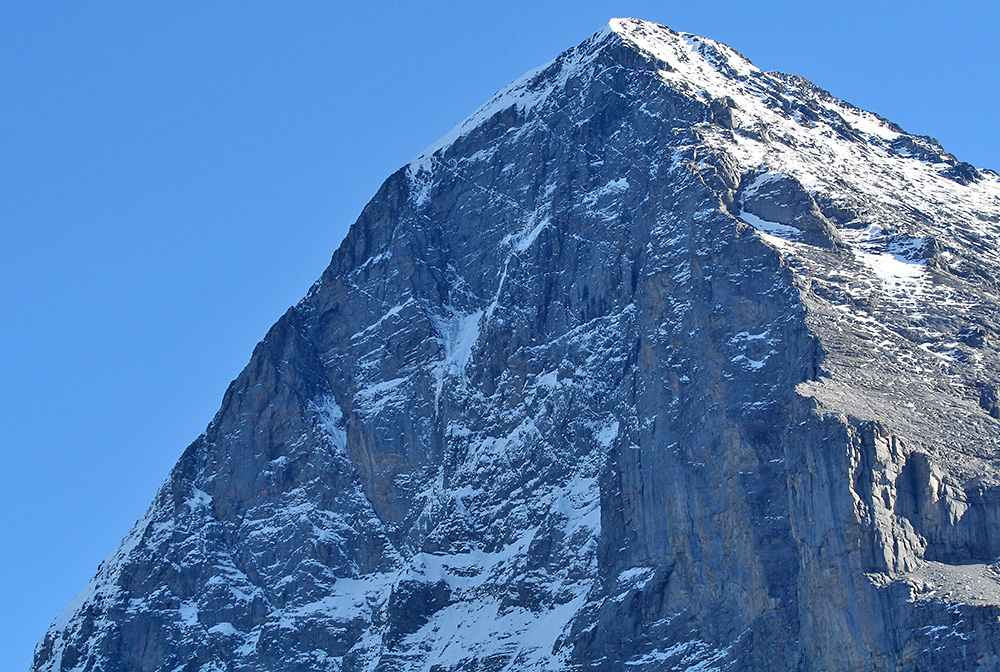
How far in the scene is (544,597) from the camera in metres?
199

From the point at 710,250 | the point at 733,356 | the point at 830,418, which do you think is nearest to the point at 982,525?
the point at 830,418

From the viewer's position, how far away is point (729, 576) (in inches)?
6914

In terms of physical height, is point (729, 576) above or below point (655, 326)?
below

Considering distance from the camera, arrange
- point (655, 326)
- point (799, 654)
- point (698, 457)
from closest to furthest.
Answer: point (799, 654)
point (698, 457)
point (655, 326)

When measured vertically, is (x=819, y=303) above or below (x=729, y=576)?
above

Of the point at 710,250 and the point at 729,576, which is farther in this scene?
the point at 710,250

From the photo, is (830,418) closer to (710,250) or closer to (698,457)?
(698,457)

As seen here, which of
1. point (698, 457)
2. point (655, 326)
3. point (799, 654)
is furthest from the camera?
point (655, 326)

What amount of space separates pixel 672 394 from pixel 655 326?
924 centimetres

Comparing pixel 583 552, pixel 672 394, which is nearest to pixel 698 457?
pixel 672 394

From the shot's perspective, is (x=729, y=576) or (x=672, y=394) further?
(x=672, y=394)

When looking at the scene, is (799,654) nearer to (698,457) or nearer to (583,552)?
(698,457)

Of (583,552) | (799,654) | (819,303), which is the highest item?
(819,303)

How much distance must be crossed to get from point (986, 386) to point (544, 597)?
41605 mm
